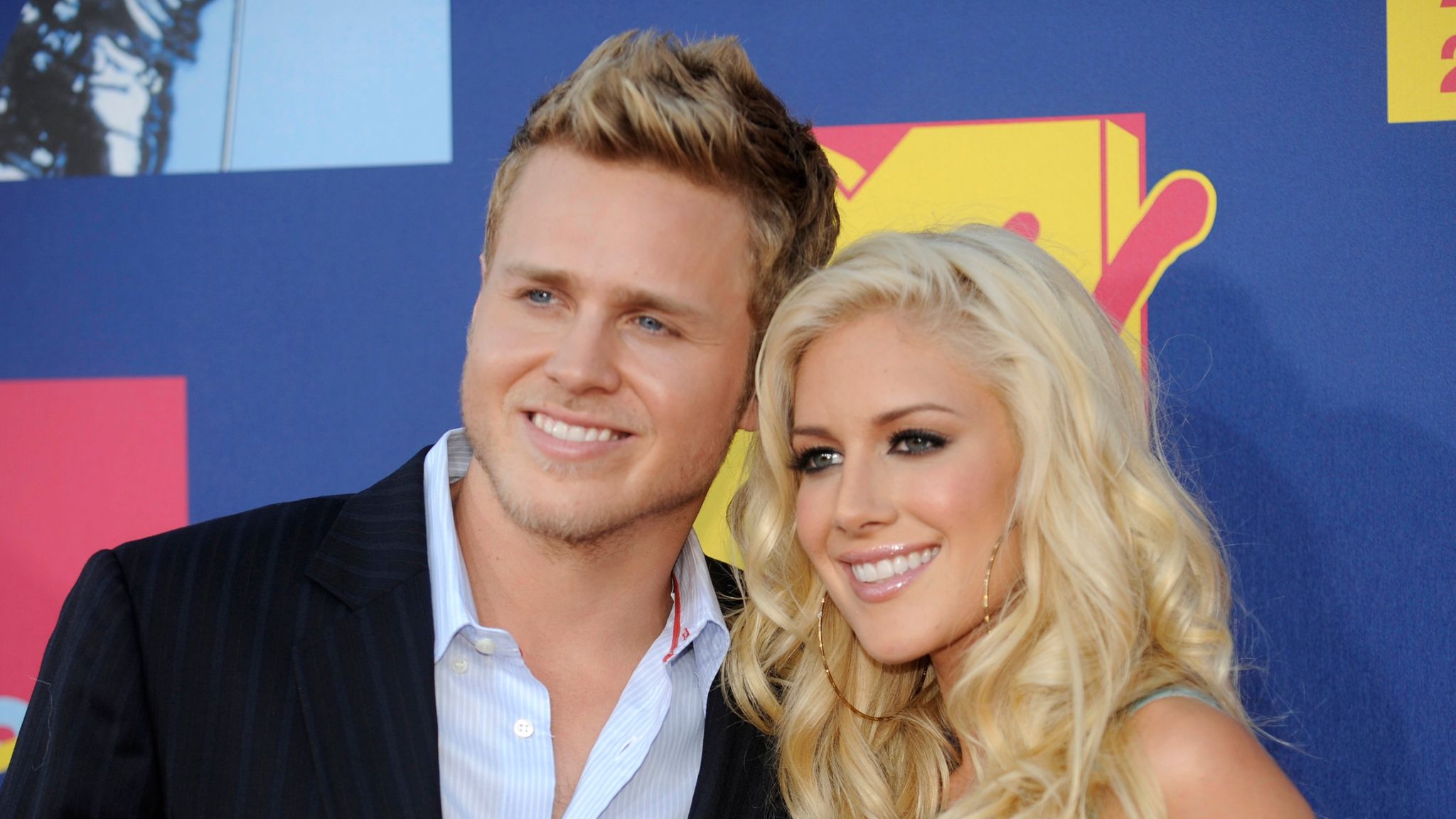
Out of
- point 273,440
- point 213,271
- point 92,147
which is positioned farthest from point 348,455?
point 92,147

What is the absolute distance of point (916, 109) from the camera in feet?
8.52

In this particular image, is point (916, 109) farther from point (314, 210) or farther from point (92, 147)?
point (92, 147)

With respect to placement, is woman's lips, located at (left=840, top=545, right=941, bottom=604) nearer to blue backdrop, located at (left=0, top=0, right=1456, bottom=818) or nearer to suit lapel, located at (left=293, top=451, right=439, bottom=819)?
suit lapel, located at (left=293, top=451, right=439, bottom=819)

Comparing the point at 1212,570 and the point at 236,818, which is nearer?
the point at 236,818

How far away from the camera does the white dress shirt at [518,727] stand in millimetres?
1682

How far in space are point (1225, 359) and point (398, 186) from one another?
1.90m

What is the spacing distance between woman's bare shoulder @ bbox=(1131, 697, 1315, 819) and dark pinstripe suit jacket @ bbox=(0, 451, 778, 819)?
642 millimetres

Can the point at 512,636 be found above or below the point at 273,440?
below

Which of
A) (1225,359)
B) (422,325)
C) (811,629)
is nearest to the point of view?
(811,629)

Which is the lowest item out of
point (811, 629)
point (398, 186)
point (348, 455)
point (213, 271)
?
point (811, 629)

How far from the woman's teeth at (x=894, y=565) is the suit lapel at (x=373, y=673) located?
0.67 metres

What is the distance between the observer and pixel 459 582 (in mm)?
1788

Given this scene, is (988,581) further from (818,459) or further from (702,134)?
→ (702,134)

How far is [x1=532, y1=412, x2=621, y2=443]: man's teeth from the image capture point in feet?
5.99
